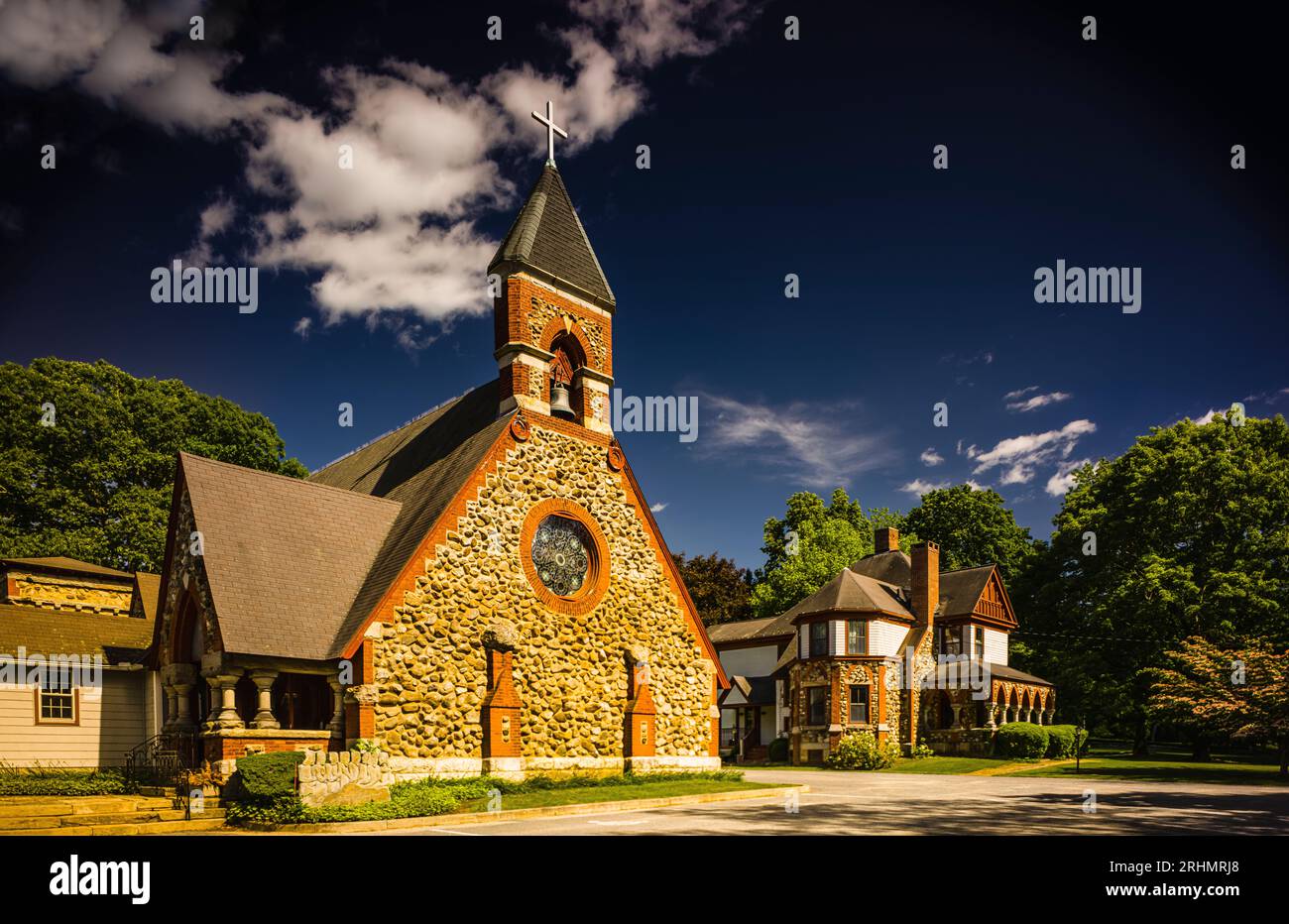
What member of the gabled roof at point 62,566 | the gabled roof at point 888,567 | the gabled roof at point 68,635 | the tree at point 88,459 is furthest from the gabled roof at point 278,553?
the gabled roof at point 888,567

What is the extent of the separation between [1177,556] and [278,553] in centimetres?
4114

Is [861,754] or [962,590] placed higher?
[962,590]

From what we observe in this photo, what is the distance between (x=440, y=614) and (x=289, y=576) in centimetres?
363

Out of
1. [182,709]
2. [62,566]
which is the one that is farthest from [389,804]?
[62,566]

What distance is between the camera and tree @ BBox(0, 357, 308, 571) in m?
39.0

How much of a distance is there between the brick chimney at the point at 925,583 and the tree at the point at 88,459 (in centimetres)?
3674

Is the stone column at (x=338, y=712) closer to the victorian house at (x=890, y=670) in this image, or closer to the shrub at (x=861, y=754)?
the shrub at (x=861, y=754)

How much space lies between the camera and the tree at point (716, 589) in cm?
6231

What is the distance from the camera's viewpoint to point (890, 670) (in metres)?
45.1

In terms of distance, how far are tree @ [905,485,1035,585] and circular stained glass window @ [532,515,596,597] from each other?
48.3 metres

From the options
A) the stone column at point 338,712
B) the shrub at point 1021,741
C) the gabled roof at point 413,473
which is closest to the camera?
the stone column at point 338,712

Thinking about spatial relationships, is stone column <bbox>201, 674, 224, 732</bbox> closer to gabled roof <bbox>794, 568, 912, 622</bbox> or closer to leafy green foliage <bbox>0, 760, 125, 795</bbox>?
leafy green foliage <bbox>0, 760, 125, 795</bbox>

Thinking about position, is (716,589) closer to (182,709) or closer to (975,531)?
(975,531)

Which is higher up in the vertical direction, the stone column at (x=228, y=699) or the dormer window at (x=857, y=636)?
the stone column at (x=228, y=699)
